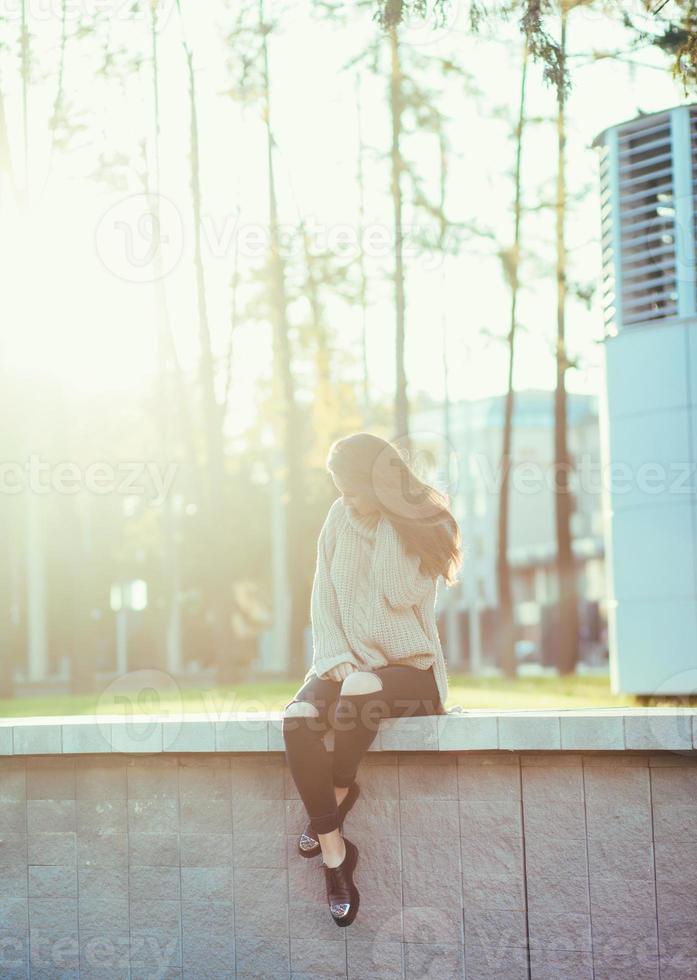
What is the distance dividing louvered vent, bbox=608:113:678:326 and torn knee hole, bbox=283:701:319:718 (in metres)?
8.98

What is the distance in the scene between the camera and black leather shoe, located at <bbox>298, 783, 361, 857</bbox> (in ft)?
20.2

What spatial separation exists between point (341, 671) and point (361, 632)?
193mm

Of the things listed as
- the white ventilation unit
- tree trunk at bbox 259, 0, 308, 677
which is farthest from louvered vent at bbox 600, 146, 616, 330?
tree trunk at bbox 259, 0, 308, 677

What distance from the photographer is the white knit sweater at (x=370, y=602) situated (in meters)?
6.30

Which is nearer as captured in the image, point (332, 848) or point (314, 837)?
point (332, 848)

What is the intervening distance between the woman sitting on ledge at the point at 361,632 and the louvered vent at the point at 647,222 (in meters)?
8.29

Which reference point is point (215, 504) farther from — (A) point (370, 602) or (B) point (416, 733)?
(B) point (416, 733)

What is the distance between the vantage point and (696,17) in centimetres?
884

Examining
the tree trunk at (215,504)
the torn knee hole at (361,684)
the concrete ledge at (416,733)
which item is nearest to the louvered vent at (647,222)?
the concrete ledge at (416,733)

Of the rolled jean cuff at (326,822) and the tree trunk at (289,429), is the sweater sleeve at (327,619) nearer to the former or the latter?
the rolled jean cuff at (326,822)

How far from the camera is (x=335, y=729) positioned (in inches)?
239

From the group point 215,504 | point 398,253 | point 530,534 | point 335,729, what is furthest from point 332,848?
point 530,534

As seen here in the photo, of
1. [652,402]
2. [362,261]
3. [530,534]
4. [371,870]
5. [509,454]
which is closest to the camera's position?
[371,870]

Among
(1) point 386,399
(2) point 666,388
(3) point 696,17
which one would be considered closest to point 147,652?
(1) point 386,399
